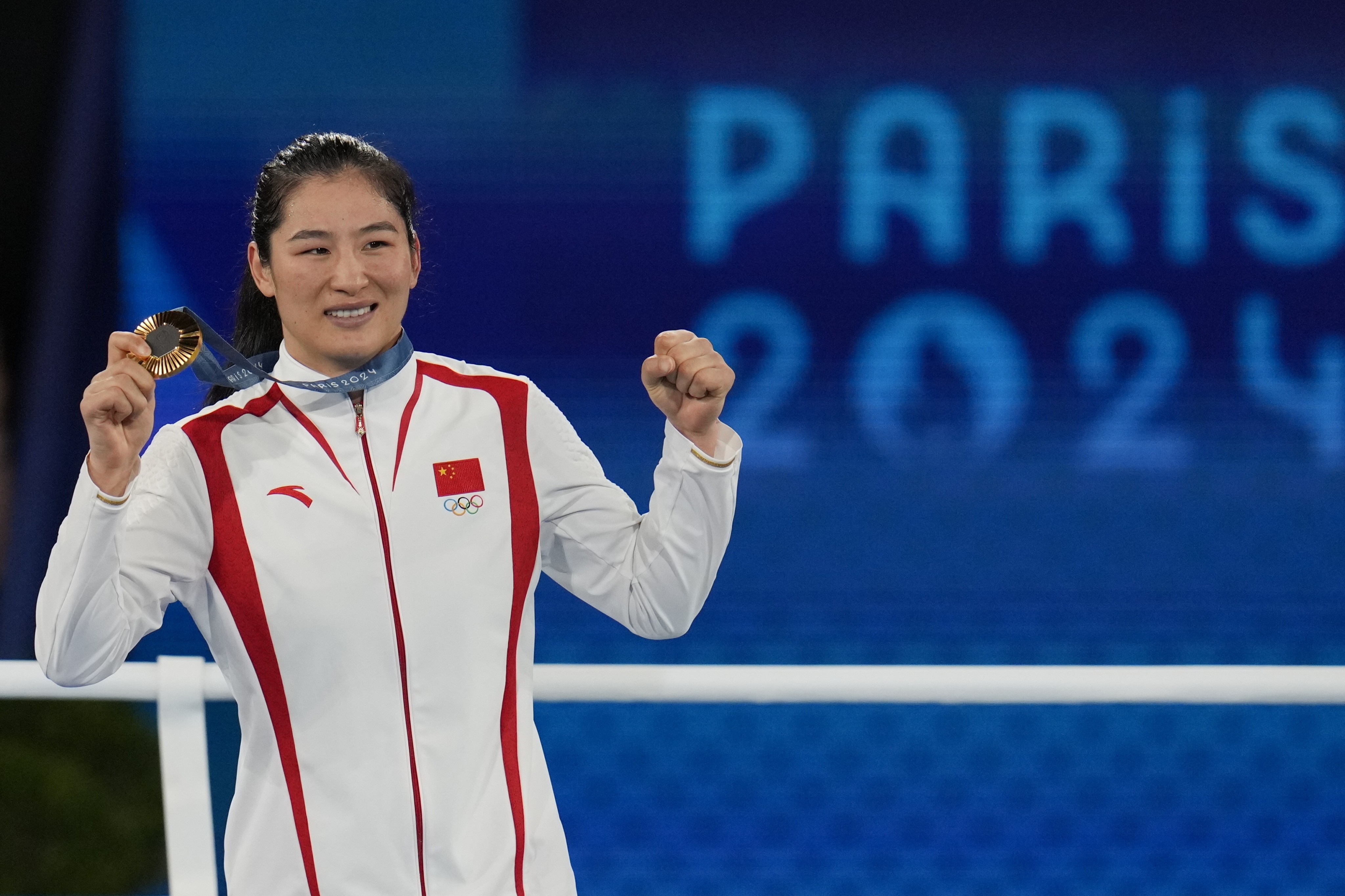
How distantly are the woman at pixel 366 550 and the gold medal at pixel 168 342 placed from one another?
0.6 inches

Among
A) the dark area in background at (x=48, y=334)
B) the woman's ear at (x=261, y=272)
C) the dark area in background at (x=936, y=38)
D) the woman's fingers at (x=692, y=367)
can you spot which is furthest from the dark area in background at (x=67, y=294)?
the woman's fingers at (x=692, y=367)

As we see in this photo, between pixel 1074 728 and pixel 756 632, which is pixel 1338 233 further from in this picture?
pixel 756 632

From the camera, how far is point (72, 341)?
5398 millimetres

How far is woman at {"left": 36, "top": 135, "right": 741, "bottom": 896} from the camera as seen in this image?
65.1 inches

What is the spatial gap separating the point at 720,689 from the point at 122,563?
31.3 inches

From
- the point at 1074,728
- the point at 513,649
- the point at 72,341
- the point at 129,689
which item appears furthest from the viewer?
the point at 72,341

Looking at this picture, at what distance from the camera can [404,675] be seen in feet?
5.51

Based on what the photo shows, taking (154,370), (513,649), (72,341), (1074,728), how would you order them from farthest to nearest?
(72,341) < (1074,728) < (513,649) < (154,370)

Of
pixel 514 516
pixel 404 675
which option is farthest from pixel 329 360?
pixel 404 675

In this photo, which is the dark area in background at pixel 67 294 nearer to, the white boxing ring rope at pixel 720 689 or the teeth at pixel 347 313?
the white boxing ring rope at pixel 720 689

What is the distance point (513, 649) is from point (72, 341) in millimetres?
4159

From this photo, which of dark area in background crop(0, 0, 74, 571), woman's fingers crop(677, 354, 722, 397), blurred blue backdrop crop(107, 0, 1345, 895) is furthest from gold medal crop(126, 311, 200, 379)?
dark area in background crop(0, 0, 74, 571)

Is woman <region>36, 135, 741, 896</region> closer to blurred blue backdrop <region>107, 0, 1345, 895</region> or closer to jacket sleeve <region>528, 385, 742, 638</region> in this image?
jacket sleeve <region>528, 385, 742, 638</region>

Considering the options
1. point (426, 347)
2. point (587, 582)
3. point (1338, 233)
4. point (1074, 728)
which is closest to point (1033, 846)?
point (1074, 728)
